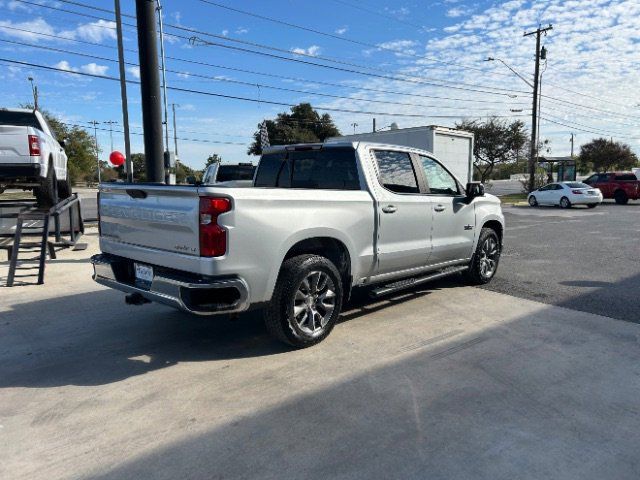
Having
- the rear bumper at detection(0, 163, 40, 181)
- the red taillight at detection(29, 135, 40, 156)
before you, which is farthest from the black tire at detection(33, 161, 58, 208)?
the red taillight at detection(29, 135, 40, 156)

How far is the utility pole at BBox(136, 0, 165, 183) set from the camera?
8281 millimetres

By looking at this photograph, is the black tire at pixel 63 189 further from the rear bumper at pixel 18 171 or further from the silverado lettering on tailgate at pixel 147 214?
the silverado lettering on tailgate at pixel 147 214

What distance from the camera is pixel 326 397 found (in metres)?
3.37

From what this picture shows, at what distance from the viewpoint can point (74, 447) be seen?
9.11ft

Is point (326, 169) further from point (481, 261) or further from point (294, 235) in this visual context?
point (481, 261)

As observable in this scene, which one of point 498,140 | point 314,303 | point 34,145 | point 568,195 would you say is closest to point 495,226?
point 314,303

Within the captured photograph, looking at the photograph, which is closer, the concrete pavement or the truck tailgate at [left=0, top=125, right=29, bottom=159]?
the concrete pavement

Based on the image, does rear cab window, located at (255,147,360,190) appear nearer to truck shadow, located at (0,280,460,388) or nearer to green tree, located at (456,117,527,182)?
truck shadow, located at (0,280,460,388)

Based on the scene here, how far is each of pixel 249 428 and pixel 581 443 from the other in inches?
79.0

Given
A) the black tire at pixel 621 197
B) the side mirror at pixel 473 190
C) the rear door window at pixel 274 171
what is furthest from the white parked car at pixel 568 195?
the rear door window at pixel 274 171

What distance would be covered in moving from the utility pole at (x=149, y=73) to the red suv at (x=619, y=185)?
2660 centimetres

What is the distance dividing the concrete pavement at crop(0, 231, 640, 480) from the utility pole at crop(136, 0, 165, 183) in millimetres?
4208

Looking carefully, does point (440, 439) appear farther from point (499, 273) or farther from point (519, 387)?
point (499, 273)

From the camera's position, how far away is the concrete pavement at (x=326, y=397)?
8.62 feet
